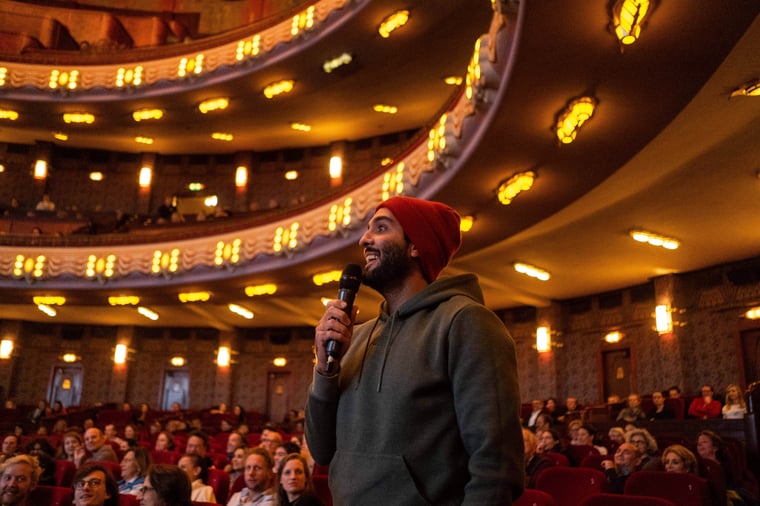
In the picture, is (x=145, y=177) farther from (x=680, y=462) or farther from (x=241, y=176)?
(x=680, y=462)

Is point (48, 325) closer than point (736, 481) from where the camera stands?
No

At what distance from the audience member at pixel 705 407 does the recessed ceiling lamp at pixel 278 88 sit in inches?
447

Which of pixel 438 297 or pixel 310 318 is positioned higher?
pixel 310 318

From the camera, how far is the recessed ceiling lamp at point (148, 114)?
19.3 metres

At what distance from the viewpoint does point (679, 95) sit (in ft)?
22.8

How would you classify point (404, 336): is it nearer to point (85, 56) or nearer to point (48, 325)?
point (85, 56)

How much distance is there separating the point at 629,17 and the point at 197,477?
5284 millimetres

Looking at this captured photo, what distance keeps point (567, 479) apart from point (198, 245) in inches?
474

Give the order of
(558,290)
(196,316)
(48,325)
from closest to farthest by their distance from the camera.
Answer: (558,290) < (196,316) < (48,325)

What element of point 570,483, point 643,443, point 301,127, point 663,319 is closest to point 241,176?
point 301,127

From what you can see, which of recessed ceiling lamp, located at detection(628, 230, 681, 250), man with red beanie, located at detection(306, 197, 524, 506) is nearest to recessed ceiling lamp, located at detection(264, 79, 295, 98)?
recessed ceiling lamp, located at detection(628, 230, 681, 250)

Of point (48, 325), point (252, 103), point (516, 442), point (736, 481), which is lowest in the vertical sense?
point (736, 481)

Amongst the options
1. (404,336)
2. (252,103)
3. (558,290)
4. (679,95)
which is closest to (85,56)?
(252,103)

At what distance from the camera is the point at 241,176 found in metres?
21.7
